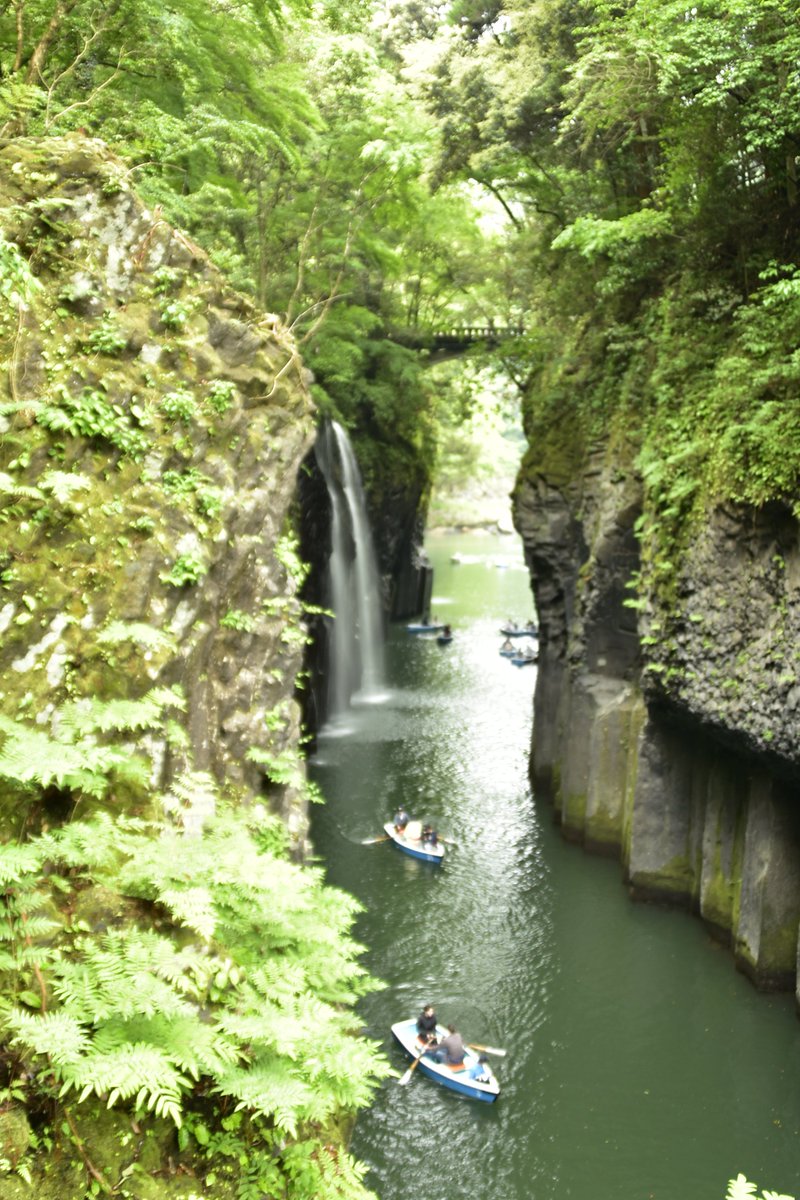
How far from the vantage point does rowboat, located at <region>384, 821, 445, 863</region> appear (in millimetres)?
18438

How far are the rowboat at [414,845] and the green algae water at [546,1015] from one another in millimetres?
218

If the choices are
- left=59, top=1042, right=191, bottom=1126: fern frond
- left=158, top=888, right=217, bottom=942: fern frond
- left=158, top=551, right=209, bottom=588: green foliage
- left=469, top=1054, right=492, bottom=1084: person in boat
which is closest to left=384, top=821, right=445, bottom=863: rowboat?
left=469, top=1054, right=492, bottom=1084: person in boat

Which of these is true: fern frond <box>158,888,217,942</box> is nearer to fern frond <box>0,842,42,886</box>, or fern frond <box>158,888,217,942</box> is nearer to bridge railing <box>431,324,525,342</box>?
fern frond <box>0,842,42,886</box>

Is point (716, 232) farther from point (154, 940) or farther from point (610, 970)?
point (154, 940)

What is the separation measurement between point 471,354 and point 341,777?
16.1 m

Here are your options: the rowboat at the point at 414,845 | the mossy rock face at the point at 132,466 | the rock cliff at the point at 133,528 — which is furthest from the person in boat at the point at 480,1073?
the rowboat at the point at 414,845

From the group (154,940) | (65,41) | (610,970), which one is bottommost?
(610,970)

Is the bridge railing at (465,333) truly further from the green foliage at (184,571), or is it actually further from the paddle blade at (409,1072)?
the paddle blade at (409,1072)

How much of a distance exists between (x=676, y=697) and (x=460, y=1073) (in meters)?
7.30

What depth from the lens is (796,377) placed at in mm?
13461

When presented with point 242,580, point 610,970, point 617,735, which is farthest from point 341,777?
point 242,580

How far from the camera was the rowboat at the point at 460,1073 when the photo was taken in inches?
460

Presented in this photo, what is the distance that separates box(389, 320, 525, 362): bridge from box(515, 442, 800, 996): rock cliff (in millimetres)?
12814

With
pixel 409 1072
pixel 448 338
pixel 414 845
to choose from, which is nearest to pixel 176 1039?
pixel 409 1072
